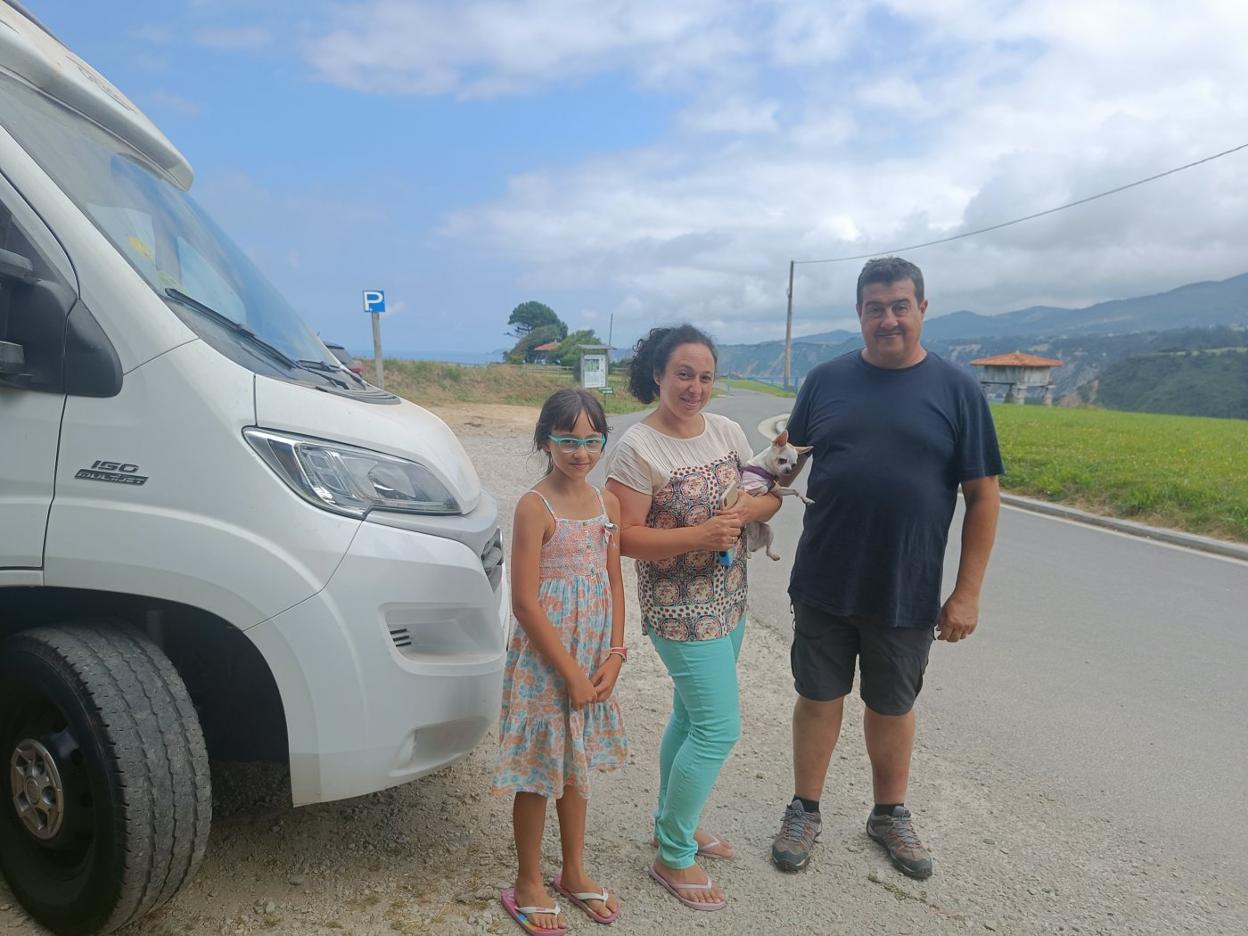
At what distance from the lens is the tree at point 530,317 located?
3386 inches

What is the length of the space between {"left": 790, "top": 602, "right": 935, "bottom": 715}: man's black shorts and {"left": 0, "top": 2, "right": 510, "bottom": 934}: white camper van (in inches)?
48.4

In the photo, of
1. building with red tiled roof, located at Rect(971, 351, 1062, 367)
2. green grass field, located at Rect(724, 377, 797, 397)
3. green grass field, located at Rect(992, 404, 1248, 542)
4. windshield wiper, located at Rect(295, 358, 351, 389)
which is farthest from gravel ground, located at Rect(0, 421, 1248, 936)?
building with red tiled roof, located at Rect(971, 351, 1062, 367)

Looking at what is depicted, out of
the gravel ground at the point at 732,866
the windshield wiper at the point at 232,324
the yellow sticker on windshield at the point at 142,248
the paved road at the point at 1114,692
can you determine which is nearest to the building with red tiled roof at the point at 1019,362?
the paved road at the point at 1114,692

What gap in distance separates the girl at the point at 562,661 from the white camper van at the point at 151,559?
20cm

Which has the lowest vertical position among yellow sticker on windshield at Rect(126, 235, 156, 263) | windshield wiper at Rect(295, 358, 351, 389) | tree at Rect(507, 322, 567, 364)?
windshield wiper at Rect(295, 358, 351, 389)

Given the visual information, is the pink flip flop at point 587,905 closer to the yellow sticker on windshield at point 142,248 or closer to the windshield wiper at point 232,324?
the windshield wiper at point 232,324

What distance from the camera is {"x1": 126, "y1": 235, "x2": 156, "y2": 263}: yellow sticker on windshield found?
2503mm

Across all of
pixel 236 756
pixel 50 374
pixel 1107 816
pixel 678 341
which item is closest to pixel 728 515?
pixel 678 341

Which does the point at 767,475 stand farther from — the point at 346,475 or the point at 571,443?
the point at 346,475

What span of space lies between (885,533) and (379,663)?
5.39 feet

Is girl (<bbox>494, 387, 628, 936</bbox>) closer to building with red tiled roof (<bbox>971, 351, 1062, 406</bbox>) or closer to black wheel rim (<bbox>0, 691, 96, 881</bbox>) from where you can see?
black wheel rim (<bbox>0, 691, 96, 881</bbox>)

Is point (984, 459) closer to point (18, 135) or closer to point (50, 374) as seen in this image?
point (50, 374)

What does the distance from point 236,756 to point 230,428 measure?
3.64 feet

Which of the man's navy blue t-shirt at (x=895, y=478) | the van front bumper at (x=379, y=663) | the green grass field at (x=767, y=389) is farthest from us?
the green grass field at (x=767, y=389)
